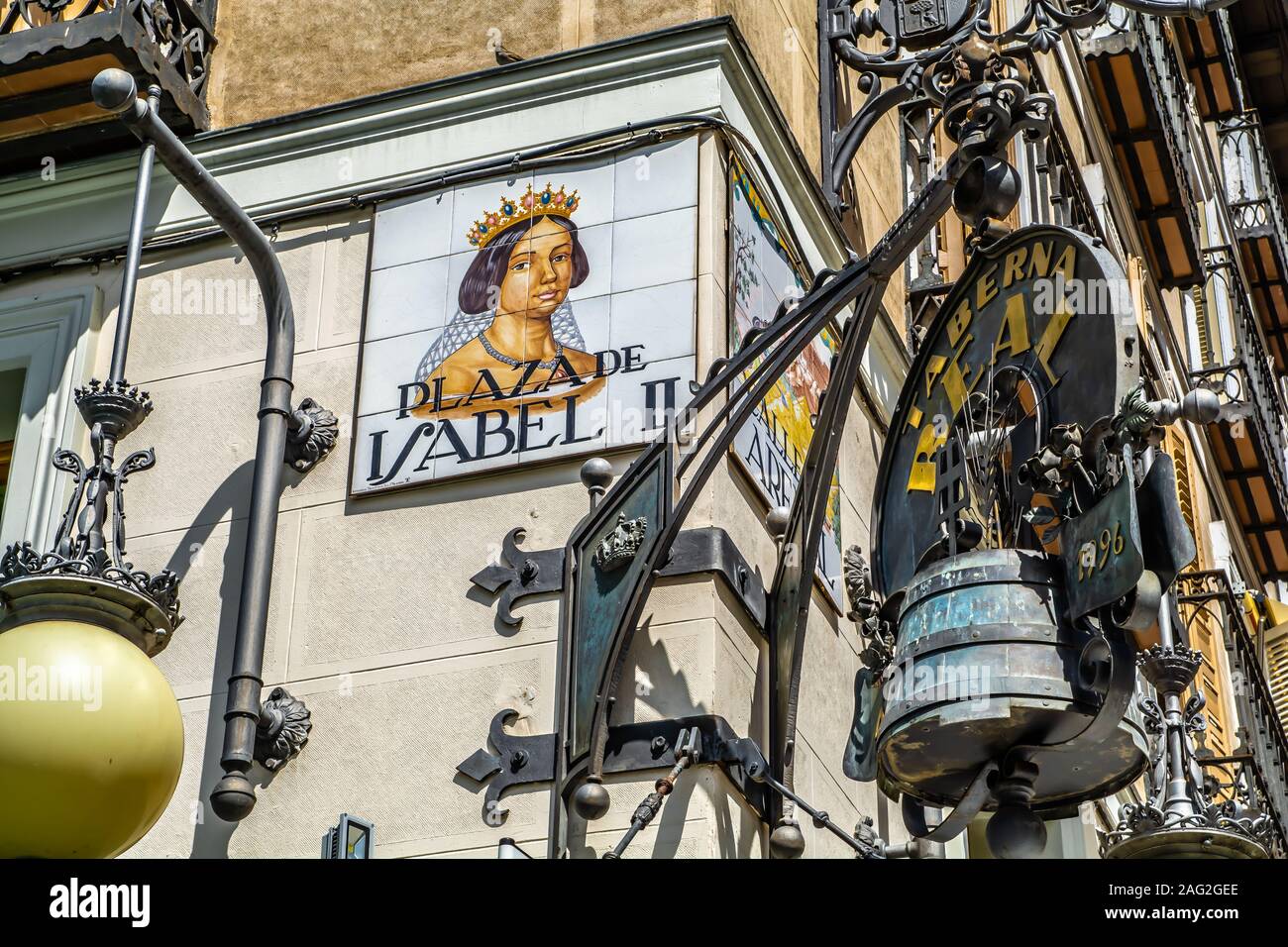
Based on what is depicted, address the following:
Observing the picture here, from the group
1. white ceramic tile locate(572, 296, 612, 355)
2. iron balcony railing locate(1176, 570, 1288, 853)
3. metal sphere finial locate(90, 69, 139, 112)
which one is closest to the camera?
metal sphere finial locate(90, 69, 139, 112)

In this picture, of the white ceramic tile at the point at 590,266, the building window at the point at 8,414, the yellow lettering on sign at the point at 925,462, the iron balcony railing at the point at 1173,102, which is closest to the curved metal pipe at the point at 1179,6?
the yellow lettering on sign at the point at 925,462

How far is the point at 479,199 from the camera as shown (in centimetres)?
1062

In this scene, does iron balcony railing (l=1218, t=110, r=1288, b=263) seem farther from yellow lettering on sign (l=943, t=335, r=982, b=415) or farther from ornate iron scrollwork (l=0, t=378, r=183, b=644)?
ornate iron scrollwork (l=0, t=378, r=183, b=644)

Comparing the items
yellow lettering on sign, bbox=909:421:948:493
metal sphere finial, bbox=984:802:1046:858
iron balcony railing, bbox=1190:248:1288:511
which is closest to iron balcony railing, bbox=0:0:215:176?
yellow lettering on sign, bbox=909:421:948:493

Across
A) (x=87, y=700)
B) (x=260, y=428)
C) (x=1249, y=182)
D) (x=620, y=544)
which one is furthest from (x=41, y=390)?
(x=1249, y=182)

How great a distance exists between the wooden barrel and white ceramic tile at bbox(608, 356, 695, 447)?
198 centimetres

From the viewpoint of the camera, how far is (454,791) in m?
9.13

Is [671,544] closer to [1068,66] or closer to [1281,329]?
[1068,66]

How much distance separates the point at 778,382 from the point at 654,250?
0.84m

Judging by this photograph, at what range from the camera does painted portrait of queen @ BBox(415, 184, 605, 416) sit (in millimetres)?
9977

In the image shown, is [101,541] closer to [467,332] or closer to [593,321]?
[467,332]

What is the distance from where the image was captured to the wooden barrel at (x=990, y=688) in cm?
741

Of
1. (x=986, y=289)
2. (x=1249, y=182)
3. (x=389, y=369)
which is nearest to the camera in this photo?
(x=986, y=289)
